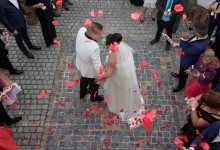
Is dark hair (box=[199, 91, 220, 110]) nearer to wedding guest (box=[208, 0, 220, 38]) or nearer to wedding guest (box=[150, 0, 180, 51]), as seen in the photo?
wedding guest (box=[208, 0, 220, 38])

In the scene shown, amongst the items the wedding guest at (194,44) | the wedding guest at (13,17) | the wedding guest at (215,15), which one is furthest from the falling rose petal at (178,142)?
the wedding guest at (13,17)

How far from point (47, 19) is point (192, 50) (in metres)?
4.06

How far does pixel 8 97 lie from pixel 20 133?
93 cm

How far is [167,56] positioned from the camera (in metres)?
6.45

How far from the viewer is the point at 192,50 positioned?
4.54m

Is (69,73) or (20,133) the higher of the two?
(69,73)

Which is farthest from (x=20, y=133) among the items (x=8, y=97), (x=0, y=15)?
(x=0, y=15)

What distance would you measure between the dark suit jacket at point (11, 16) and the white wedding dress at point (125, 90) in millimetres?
2936

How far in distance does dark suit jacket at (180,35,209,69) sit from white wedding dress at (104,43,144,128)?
131 cm

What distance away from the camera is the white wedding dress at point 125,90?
4023 millimetres

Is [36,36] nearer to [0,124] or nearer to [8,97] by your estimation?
[8,97]

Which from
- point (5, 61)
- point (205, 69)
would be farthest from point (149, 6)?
point (5, 61)

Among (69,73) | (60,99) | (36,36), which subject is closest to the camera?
(60,99)

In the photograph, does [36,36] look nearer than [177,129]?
No
